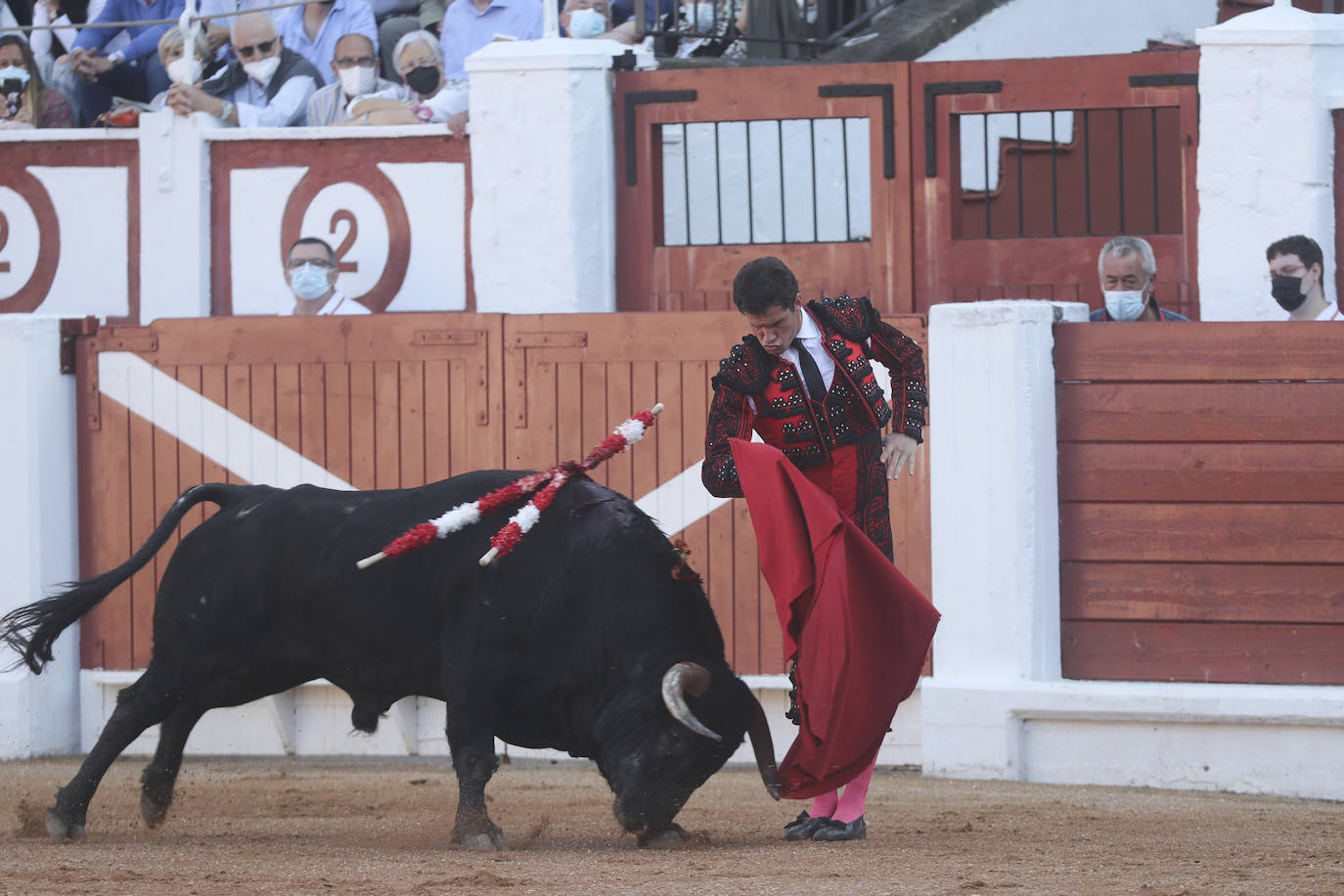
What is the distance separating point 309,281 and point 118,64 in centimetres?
227

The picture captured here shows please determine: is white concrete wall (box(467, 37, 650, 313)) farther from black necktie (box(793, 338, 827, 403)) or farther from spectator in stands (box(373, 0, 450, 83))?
black necktie (box(793, 338, 827, 403))

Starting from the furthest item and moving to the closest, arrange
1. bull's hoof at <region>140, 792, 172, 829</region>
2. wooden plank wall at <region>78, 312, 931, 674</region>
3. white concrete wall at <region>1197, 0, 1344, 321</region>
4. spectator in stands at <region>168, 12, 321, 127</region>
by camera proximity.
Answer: spectator in stands at <region>168, 12, 321, 127</region>
white concrete wall at <region>1197, 0, 1344, 321</region>
wooden plank wall at <region>78, 312, 931, 674</region>
bull's hoof at <region>140, 792, 172, 829</region>

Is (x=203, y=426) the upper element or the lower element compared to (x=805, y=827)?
upper

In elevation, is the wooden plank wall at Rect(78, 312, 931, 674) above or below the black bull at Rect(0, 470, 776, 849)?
above

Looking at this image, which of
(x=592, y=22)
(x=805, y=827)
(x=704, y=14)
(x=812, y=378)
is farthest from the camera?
(x=704, y=14)

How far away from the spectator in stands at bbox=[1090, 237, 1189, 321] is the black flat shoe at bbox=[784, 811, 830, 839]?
8.19 ft

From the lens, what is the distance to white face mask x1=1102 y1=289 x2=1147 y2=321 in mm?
6316

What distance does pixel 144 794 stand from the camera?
16.2 feet

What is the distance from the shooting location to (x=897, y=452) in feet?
14.1

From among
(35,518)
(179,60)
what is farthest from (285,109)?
(35,518)

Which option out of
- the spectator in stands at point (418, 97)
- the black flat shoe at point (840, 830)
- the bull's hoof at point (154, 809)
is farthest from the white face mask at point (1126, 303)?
the bull's hoof at point (154, 809)

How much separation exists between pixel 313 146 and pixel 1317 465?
166 inches

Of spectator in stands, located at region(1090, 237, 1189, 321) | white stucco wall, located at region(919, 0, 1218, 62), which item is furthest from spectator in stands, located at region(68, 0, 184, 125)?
spectator in stands, located at region(1090, 237, 1189, 321)

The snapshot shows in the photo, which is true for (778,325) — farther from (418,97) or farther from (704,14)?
(418,97)
